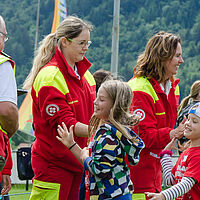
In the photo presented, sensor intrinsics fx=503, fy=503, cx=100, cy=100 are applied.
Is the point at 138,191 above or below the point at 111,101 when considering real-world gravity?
below

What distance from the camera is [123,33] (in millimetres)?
34250

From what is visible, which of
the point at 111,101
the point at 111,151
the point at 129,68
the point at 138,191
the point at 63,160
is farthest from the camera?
the point at 129,68

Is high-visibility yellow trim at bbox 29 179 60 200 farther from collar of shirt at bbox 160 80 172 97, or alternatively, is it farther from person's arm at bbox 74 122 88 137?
collar of shirt at bbox 160 80 172 97

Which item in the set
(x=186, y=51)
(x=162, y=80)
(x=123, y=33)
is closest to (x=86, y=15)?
(x=123, y=33)

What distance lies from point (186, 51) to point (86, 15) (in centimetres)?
731

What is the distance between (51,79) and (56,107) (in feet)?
0.74

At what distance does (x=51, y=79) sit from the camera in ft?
12.6

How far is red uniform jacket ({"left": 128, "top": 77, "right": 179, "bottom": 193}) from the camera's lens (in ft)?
14.0

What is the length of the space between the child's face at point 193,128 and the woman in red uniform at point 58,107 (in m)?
0.79

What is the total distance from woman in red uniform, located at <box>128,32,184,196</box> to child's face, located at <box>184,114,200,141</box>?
0.97ft

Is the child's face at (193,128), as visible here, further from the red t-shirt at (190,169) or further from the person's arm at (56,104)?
the person's arm at (56,104)

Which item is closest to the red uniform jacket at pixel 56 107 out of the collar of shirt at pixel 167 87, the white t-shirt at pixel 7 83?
the white t-shirt at pixel 7 83

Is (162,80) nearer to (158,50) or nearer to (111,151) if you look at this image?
(158,50)

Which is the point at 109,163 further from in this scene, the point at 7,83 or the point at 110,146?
the point at 7,83
